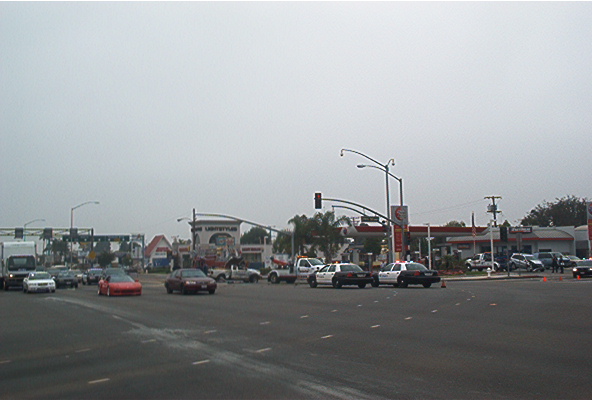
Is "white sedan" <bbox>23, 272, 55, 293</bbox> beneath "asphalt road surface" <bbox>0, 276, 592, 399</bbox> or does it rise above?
above

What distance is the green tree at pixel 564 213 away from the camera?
4845 inches

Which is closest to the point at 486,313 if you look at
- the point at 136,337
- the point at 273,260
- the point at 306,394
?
the point at 136,337

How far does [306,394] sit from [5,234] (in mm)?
112857

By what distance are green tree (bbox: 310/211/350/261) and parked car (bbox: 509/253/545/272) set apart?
2106 centimetres

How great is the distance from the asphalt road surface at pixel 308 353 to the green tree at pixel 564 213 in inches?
4405

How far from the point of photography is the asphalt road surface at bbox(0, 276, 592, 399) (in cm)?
880

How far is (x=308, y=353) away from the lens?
11.9m

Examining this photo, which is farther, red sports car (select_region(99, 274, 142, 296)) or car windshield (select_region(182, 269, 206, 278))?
car windshield (select_region(182, 269, 206, 278))

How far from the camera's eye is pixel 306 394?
8422mm

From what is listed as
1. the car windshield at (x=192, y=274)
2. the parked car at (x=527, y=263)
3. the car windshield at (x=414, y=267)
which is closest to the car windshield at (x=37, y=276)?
the car windshield at (x=192, y=274)

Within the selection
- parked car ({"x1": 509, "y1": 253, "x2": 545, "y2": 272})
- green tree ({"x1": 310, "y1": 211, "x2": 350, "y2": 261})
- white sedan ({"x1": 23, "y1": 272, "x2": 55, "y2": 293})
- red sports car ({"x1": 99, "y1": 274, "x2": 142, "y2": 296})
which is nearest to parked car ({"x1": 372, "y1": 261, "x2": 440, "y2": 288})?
red sports car ({"x1": 99, "y1": 274, "x2": 142, "y2": 296})

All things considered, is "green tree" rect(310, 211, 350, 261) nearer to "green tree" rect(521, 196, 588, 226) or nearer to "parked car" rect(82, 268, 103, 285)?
"parked car" rect(82, 268, 103, 285)

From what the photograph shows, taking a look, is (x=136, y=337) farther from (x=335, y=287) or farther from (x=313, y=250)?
(x=313, y=250)

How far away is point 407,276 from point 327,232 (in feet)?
131
